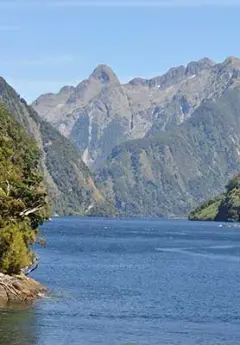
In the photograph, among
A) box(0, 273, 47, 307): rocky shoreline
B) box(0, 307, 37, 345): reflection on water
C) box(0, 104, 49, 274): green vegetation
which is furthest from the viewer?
box(0, 104, 49, 274): green vegetation

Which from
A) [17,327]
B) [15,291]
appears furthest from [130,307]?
[17,327]

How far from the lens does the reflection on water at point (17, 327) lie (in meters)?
72.9

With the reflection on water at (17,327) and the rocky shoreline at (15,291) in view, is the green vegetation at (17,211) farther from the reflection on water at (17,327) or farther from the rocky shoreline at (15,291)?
the reflection on water at (17,327)

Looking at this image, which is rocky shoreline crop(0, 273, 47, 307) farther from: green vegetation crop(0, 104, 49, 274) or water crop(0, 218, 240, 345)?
water crop(0, 218, 240, 345)

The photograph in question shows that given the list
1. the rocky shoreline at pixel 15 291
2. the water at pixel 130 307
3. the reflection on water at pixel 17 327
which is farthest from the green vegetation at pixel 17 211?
the reflection on water at pixel 17 327

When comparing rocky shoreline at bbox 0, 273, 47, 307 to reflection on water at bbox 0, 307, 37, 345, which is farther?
rocky shoreline at bbox 0, 273, 47, 307

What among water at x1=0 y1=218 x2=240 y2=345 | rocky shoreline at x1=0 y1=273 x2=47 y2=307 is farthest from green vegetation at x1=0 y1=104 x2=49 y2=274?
water at x1=0 y1=218 x2=240 y2=345

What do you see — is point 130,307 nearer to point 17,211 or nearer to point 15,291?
point 15,291

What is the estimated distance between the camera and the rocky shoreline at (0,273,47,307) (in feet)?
301

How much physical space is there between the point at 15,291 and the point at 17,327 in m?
14.5

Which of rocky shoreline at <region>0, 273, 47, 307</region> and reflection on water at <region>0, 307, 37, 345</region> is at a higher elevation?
rocky shoreline at <region>0, 273, 47, 307</region>

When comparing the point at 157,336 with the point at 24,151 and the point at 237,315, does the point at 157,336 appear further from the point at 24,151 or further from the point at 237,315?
the point at 24,151

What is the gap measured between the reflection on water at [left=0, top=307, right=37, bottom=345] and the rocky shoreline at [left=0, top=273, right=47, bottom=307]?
13.0ft

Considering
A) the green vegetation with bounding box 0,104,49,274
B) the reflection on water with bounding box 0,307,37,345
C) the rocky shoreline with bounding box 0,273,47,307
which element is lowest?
the reflection on water with bounding box 0,307,37,345
